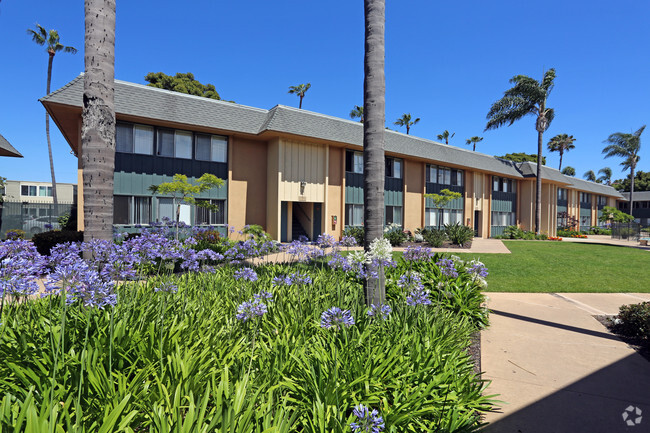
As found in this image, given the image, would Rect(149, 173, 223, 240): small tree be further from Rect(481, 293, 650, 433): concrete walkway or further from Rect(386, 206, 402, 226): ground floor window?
Rect(386, 206, 402, 226): ground floor window

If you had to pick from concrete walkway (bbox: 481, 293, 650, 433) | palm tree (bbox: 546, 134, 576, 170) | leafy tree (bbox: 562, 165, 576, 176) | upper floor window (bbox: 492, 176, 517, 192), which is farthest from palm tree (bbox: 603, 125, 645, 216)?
concrete walkway (bbox: 481, 293, 650, 433)

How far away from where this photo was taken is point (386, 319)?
14.4 ft

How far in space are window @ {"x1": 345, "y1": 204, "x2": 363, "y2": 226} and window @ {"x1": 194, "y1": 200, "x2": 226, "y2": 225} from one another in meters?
8.78

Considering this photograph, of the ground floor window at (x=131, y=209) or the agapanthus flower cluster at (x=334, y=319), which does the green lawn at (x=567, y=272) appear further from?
the ground floor window at (x=131, y=209)

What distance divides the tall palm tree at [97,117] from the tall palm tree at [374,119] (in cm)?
436

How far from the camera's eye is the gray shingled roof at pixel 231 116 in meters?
15.3

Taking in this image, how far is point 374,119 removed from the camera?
5.48 m

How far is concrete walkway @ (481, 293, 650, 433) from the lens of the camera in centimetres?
320

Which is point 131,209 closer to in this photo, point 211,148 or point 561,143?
point 211,148

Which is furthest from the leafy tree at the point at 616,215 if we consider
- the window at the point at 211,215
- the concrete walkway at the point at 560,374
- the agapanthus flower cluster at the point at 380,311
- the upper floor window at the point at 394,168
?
the agapanthus flower cluster at the point at 380,311

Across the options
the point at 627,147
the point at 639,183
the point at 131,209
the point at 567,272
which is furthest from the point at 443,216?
the point at 639,183

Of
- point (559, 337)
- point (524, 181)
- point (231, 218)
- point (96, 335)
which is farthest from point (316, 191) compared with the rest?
point (524, 181)

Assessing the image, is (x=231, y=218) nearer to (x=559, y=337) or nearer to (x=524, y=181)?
(x=559, y=337)

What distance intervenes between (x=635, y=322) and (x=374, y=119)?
19.3 ft
